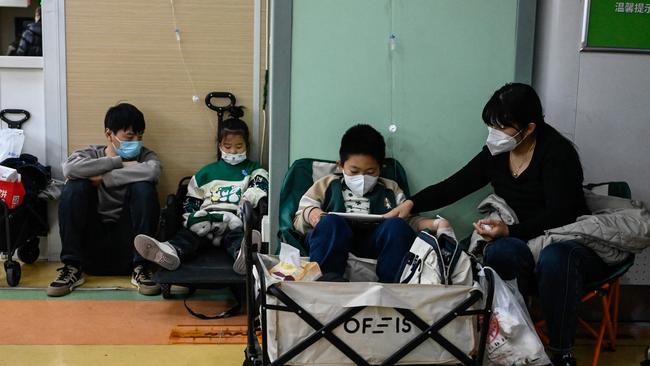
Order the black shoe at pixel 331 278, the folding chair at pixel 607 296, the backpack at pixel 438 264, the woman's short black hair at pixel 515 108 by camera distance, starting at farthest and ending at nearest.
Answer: the woman's short black hair at pixel 515 108, the folding chair at pixel 607 296, the black shoe at pixel 331 278, the backpack at pixel 438 264

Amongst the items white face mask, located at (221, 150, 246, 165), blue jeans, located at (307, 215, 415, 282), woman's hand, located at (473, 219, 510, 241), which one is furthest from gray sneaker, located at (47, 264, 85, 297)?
woman's hand, located at (473, 219, 510, 241)

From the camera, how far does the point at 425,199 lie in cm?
266

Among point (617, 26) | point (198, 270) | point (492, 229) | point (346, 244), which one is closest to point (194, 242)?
point (198, 270)

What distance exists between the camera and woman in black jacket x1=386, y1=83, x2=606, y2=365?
2.24m

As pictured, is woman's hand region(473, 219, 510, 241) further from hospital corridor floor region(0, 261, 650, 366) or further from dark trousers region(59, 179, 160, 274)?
dark trousers region(59, 179, 160, 274)

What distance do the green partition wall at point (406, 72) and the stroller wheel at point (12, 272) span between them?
165 cm

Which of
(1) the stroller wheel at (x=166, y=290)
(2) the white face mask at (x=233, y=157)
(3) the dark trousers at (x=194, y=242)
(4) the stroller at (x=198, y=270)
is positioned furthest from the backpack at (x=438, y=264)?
(2) the white face mask at (x=233, y=157)

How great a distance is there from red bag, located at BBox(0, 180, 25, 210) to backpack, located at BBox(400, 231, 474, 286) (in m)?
2.18

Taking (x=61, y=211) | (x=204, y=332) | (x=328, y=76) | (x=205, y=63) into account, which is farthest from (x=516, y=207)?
(x=61, y=211)

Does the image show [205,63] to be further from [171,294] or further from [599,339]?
[599,339]

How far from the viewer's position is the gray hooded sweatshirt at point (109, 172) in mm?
3400

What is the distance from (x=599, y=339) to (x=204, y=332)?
5.31ft

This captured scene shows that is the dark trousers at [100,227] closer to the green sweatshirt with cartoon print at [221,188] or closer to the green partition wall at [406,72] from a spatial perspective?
the green sweatshirt with cartoon print at [221,188]

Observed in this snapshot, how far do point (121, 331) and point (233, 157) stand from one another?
45.3 inches
